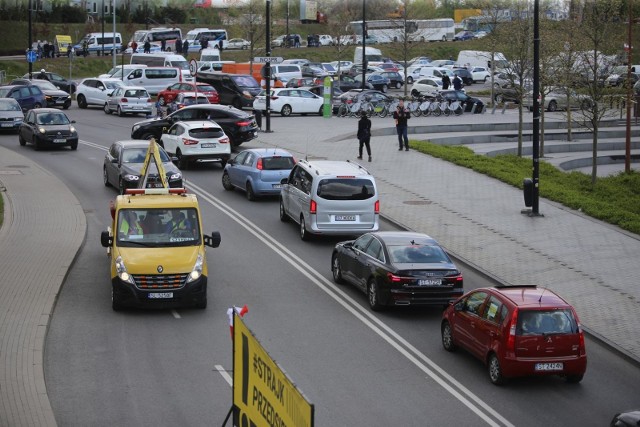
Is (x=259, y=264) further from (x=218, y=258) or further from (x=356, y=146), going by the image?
(x=356, y=146)

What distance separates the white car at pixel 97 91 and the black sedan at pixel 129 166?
950 inches

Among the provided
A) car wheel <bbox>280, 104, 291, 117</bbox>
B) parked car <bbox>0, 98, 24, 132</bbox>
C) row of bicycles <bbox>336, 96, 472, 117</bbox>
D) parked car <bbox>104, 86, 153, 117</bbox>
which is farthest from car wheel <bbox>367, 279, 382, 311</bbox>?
car wheel <bbox>280, 104, 291, 117</bbox>

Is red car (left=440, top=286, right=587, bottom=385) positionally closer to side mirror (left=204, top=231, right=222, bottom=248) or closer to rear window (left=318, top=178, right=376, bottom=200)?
side mirror (left=204, top=231, right=222, bottom=248)

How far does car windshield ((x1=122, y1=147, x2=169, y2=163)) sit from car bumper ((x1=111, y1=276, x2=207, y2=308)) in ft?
36.0

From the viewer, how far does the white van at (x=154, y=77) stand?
2304 inches

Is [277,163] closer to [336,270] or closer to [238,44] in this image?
[336,270]

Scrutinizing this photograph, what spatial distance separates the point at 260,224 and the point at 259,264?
161 inches

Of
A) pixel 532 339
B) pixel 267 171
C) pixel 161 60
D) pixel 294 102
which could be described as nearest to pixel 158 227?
pixel 532 339

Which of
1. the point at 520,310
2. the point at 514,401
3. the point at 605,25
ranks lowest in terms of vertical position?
the point at 514,401

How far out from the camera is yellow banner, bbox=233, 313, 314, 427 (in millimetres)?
6953

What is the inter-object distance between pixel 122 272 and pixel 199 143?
52.2 ft

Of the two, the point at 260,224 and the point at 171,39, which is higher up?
the point at 171,39

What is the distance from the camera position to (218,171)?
1341 inches

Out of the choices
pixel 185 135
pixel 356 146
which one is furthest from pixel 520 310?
pixel 356 146
